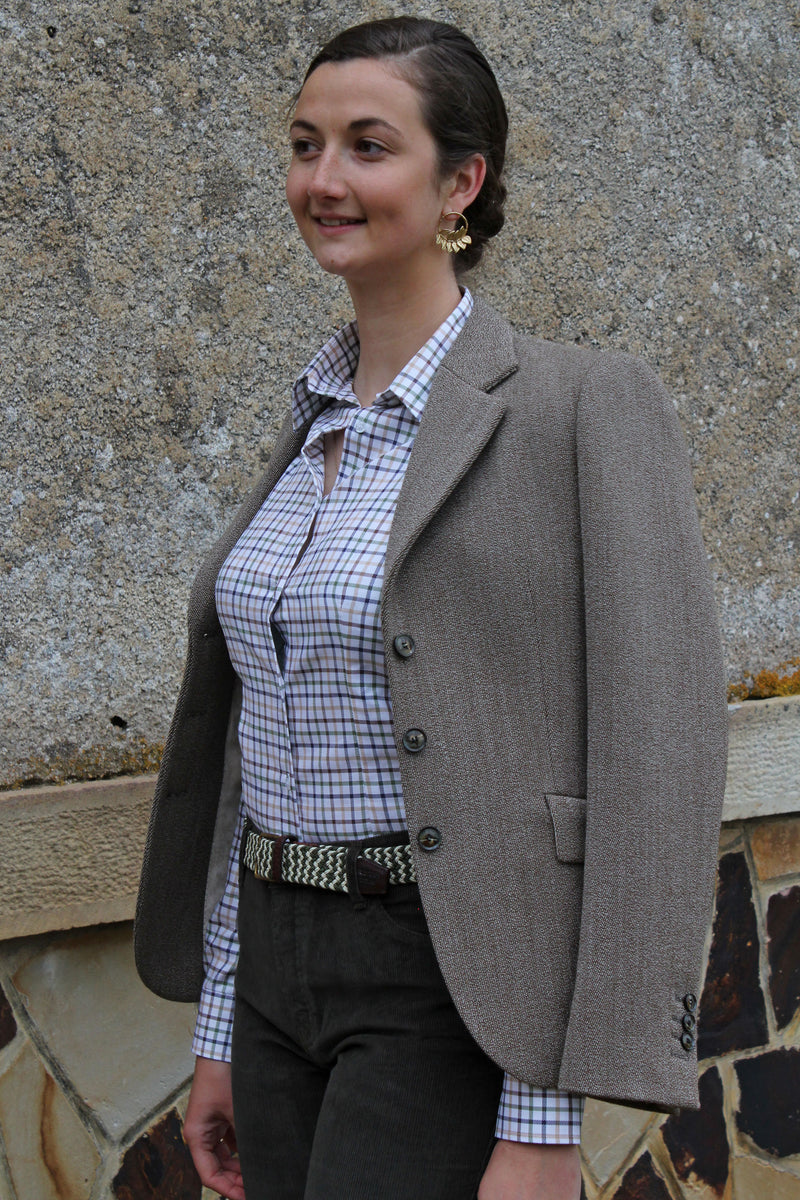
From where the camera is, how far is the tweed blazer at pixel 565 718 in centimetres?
119

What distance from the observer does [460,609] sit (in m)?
1.30

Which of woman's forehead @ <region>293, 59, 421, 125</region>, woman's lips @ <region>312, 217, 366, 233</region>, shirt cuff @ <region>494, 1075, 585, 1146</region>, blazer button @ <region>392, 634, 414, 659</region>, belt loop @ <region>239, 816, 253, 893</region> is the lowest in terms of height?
shirt cuff @ <region>494, 1075, 585, 1146</region>

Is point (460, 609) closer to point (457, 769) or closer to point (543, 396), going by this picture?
point (457, 769)

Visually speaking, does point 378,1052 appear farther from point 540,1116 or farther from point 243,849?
point 243,849

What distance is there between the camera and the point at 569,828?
4.12 ft

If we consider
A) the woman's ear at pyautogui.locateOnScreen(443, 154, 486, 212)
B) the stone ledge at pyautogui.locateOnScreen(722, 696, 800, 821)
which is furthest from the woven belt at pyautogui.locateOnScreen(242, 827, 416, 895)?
the stone ledge at pyautogui.locateOnScreen(722, 696, 800, 821)

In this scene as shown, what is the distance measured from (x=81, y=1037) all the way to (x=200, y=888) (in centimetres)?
79

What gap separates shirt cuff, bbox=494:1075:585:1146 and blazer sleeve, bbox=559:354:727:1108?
→ 0.22 feet

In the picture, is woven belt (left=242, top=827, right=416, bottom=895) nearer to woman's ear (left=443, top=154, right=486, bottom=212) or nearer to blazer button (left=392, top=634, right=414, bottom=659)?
blazer button (left=392, top=634, right=414, bottom=659)

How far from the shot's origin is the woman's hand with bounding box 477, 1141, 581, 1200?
1.21 metres

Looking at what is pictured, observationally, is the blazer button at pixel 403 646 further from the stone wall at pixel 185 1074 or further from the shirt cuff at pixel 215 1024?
the stone wall at pixel 185 1074

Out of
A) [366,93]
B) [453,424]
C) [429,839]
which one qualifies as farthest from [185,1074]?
[366,93]

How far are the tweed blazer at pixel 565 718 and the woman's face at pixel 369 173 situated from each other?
0.83 feet

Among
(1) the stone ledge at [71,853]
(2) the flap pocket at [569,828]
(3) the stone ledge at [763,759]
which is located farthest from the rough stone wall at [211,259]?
(2) the flap pocket at [569,828]
